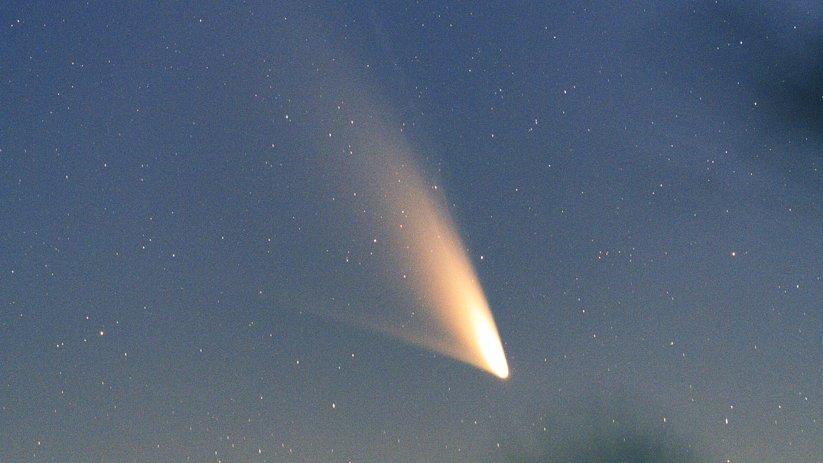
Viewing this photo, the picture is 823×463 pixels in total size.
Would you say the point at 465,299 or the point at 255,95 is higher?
the point at 255,95

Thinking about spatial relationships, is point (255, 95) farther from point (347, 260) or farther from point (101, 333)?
point (101, 333)

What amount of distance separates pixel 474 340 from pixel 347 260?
487mm

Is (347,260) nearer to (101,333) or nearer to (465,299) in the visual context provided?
(465,299)

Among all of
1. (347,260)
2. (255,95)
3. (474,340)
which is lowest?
(474,340)

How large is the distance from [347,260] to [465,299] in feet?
1.35

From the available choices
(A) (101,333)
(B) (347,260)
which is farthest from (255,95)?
(A) (101,333)

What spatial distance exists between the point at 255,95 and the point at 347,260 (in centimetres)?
64

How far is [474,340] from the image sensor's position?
3051 millimetres

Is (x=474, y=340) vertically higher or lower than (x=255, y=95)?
lower

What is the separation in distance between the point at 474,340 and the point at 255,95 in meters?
1.09

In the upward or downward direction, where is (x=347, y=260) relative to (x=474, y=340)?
upward

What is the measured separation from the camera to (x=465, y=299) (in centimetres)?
303

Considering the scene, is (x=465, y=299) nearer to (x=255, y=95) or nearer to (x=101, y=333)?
(x=255, y=95)

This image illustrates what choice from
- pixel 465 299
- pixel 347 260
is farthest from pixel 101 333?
pixel 465 299
